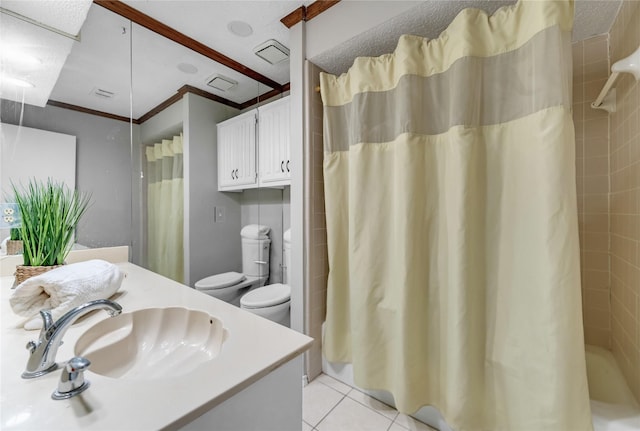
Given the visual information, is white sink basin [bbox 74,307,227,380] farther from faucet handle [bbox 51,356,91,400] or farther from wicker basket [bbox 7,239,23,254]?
wicker basket [bbox 7,239,23,254]

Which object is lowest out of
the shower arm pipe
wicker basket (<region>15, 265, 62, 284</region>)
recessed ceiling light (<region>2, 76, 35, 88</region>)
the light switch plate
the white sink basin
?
the white sink basin

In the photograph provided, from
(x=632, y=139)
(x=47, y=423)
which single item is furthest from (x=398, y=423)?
(x=632, y=139)

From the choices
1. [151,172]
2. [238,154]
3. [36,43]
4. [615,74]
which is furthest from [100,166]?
[615,74]

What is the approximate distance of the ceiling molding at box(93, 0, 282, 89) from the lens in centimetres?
140

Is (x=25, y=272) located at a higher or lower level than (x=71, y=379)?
higher

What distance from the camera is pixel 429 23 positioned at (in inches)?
Answer: 49.7

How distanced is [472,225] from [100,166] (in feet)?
6.42

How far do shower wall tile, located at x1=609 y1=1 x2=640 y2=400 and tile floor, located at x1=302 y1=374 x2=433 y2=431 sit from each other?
38.4 inches

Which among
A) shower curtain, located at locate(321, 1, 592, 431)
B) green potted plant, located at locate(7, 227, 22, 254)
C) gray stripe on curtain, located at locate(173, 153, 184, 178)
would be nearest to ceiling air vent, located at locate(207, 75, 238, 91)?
gray stripe on curtain, located at locate(173, 153, 184, 178)

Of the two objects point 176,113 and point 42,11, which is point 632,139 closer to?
point 176,113

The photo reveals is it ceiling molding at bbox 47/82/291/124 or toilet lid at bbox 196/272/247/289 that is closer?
ceiling molding at bbox 47/82/291/124

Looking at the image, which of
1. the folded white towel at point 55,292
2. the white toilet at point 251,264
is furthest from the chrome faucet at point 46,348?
the white toilet at point 251,264

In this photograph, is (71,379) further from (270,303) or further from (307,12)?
(307,12)

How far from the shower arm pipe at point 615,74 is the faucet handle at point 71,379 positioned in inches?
68.6
